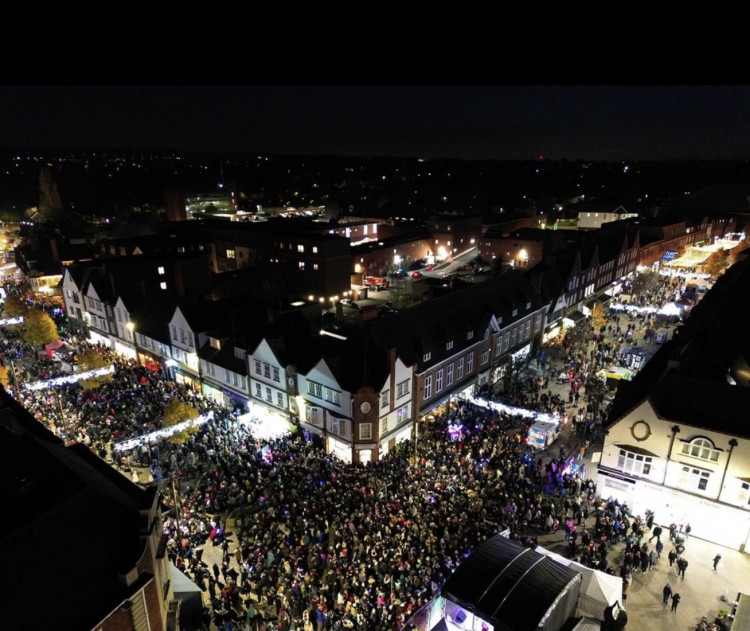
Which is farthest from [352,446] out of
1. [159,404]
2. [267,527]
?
[159,404]

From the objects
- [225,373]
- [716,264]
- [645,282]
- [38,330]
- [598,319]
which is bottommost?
[645,282]

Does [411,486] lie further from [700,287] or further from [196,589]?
[700,287]

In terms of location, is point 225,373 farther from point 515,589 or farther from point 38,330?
point 515,589

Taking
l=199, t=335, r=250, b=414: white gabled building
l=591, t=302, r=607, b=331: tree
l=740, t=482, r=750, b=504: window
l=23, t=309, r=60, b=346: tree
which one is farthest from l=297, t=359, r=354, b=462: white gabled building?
l=591, t=302, r=607, b=331: tree

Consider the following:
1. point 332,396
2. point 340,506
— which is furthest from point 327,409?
point 340,506

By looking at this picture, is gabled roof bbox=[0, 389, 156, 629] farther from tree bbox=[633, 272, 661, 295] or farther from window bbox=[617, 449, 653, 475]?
tree bbox=[633, 272, 661, 295]

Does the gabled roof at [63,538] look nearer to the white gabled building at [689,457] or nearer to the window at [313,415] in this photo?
the window at [313,415]
